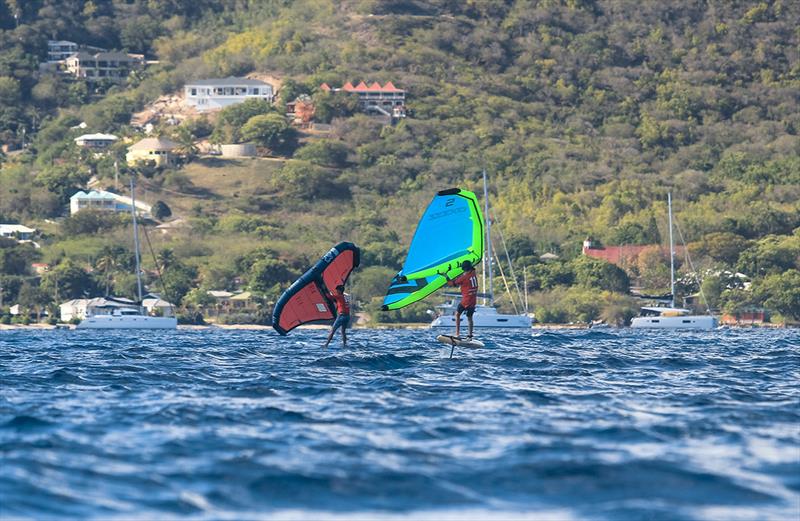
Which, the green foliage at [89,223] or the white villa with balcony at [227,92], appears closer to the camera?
the green foliage at [89,223]

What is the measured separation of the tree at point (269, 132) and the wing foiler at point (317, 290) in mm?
135840

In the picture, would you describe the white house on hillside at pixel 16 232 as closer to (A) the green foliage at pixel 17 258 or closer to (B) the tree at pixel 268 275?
(A) the green foliage at pixel 17 258

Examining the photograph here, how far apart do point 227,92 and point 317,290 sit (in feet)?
535

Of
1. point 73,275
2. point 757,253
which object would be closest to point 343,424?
point 73,275

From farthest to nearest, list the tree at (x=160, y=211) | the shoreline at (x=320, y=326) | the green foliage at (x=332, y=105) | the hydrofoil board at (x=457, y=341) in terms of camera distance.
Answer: the green foliage at (x=332, y=105)
the tree at (x=160, y=211)
the shoreline at (x=320, y=326)
the hydrofoil board at (x=457, y=341)

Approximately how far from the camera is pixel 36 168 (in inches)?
7028

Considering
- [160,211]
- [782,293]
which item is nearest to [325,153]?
[160,211]

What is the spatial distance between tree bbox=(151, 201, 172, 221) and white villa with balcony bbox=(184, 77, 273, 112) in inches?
1807

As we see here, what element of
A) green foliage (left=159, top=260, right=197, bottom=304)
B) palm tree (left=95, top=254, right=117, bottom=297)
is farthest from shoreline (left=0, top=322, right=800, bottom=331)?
palm tree (left=95, top=254, right=117, bottom=297)

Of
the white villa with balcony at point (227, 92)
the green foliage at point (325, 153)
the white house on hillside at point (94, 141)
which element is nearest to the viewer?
the green foliage at point (325, 153)

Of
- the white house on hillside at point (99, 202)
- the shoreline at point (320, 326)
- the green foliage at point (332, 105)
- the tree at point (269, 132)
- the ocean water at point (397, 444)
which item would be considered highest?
the green foliage at point (332, 105)

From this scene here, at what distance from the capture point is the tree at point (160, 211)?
151 m

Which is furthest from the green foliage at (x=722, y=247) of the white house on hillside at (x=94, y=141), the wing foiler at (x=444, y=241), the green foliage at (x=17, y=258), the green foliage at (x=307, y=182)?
the wing foiler at (x=444, y=241)

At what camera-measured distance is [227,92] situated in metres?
197
